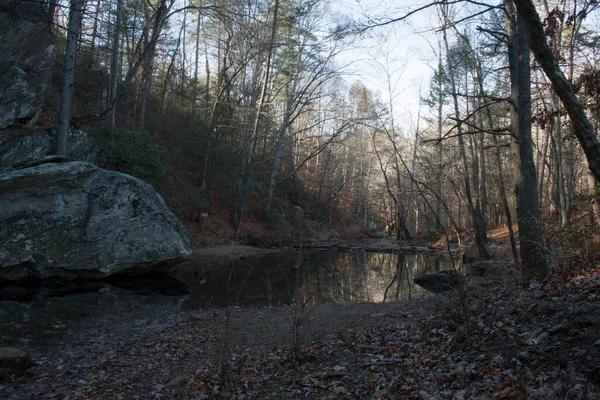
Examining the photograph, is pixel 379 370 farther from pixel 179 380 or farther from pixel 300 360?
pixel 179 380

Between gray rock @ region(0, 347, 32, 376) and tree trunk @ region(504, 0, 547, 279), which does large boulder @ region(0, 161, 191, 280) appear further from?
tree trunk @ region(504, 0, 547, 279)

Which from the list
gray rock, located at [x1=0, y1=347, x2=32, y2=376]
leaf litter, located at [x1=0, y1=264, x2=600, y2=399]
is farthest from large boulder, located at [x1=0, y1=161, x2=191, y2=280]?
gray rock, located at [x1=0, y1=347, x2=32, y2=376]

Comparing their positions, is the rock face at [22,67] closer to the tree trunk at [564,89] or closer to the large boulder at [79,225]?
the large boulder at [79,225]

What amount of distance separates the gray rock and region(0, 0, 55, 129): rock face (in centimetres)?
1054

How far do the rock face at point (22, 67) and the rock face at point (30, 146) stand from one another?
55cm

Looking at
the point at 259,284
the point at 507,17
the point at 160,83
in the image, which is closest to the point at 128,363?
the point at 259,284

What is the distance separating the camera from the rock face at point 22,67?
42.7 ft

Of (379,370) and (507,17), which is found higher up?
(507,17)

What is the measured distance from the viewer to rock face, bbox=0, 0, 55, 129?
42.7 feet

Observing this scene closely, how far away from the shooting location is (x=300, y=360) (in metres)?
4.80

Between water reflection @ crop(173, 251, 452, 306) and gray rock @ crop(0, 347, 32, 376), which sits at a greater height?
water reflection @ crop(173, 251, 452, 306)

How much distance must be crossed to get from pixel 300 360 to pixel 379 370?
3.30ft

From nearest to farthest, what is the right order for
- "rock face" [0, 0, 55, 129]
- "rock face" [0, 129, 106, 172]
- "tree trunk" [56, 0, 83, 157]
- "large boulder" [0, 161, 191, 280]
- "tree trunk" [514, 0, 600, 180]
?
"tree trunk" [514, 0, 600, 180] → "large boulder" [0, 161, 191, 280] → "tree trunk" [56, 0, 83, 157] → "rock face" [0, 129, 106, 172] → "rock face" [0, 0, 55, 129]

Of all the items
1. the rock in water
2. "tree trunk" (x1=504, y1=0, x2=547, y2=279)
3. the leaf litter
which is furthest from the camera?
the rock in water
